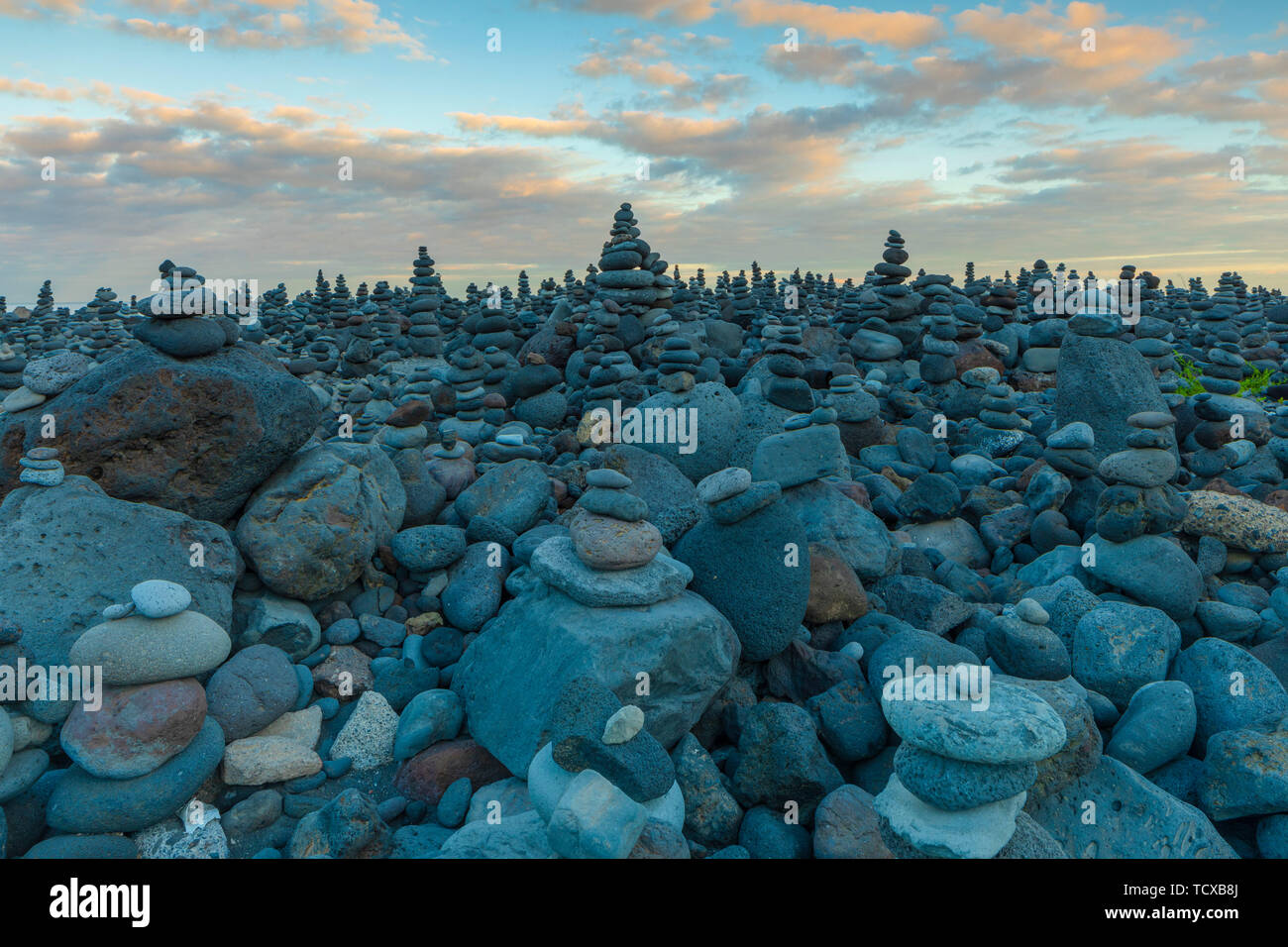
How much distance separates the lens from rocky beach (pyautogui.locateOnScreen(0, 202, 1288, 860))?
4957 mm

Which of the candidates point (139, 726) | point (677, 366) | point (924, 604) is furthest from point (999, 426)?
point (139, 726)

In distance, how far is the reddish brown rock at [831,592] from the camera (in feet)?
23.4

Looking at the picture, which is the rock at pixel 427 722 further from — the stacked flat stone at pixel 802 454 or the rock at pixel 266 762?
the stacked flat stone at pixel 802 454

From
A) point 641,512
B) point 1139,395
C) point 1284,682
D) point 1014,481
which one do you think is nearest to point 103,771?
point 641,512

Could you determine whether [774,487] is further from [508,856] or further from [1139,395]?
[1139,395]

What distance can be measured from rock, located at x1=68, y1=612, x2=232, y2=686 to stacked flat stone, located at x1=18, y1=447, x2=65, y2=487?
1.79m

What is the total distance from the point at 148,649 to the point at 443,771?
2.09 m

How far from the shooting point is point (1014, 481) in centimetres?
1073

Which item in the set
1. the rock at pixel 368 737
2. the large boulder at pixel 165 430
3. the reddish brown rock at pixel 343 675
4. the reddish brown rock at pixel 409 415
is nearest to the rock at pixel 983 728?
the rock at pixel 368 737

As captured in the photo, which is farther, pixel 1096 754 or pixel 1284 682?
pixel 1284 682

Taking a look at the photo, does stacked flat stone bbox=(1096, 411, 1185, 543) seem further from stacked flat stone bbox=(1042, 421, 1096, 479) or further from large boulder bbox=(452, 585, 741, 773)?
large boulder bbox=(452, 585, 741, 773)

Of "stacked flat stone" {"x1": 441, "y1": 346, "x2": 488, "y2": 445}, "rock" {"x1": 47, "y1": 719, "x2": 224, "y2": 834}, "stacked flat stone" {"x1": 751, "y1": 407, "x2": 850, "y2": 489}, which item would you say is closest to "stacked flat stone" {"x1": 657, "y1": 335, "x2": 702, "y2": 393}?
"stacked flat stone" {"x1": 751, "y1": 407, "x2": 850, "y2": 489}

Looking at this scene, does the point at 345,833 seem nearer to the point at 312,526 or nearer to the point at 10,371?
the point at 312,526

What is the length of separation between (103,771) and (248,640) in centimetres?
161
